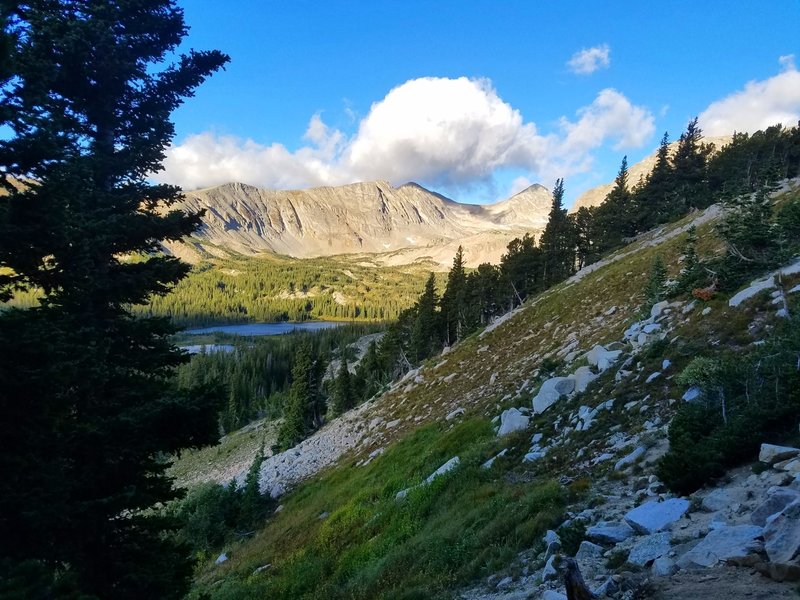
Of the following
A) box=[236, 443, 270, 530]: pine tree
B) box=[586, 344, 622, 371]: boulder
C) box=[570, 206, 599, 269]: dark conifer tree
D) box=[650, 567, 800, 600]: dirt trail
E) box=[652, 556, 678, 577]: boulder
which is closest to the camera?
box=[650, 567, 800, 600]: dirt trail

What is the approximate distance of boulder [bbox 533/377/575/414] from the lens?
15867 millimetres

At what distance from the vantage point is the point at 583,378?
15891mm

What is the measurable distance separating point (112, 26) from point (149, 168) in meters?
3.21

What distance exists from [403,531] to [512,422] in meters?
5.63

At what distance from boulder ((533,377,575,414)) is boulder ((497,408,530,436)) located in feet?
1.89

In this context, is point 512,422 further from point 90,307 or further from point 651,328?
point 90,307

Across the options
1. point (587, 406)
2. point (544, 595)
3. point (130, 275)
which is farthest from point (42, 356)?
point (587, 406)

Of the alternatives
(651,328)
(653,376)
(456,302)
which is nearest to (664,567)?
(653,376)

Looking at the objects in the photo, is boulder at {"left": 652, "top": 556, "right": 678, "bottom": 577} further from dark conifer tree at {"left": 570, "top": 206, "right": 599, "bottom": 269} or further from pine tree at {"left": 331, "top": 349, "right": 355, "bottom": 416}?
pine tree at {"left": 331, "top": 349, "right": 355, "bottom": 416}

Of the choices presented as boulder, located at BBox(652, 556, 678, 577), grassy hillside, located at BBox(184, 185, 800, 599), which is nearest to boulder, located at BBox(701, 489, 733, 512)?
boulder, located at BBox(652, 556, 678, 577)

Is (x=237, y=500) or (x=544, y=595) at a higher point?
(x=544, y=595)

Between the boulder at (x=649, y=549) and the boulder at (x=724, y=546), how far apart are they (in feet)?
1.27

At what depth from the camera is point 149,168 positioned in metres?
11.6

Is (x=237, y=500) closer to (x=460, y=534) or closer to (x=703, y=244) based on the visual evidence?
(x=460, y=534)
